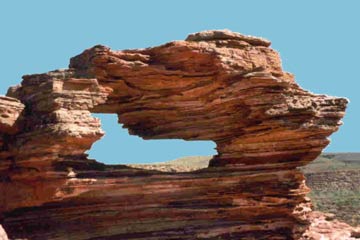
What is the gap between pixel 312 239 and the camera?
32.5 meters

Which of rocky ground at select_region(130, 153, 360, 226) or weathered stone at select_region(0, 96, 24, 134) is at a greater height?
weathered stone at select_region(0, 96, 24, 134)

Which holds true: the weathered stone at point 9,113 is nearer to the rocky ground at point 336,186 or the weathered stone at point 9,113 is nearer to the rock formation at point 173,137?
the rock formation at point 173,137

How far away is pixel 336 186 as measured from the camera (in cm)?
6134

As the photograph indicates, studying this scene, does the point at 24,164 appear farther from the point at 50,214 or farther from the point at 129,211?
the point at 129,211

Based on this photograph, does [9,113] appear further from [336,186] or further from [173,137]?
[336,186]

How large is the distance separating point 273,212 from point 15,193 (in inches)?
446

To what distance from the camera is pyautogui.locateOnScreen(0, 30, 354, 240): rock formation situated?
2838 centimetres

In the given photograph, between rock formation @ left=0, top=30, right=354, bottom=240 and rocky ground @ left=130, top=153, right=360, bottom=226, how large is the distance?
44.6ft

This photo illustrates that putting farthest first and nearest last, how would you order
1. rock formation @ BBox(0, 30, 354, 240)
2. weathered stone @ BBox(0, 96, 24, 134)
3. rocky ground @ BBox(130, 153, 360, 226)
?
rocky ground @ BBox(130, 153, 360, 226), rock formation @ BBox(0, 30, 354, 240), weathered stone @ BBox(0, 96, 24, 134)

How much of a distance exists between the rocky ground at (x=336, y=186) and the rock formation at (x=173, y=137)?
1361 cm

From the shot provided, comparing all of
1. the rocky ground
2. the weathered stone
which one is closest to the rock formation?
the weathered stone

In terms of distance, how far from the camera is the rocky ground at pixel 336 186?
50.8 meters

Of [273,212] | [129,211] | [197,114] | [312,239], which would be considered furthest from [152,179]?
[312,239]

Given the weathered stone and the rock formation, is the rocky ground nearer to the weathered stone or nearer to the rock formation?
the rock formation
